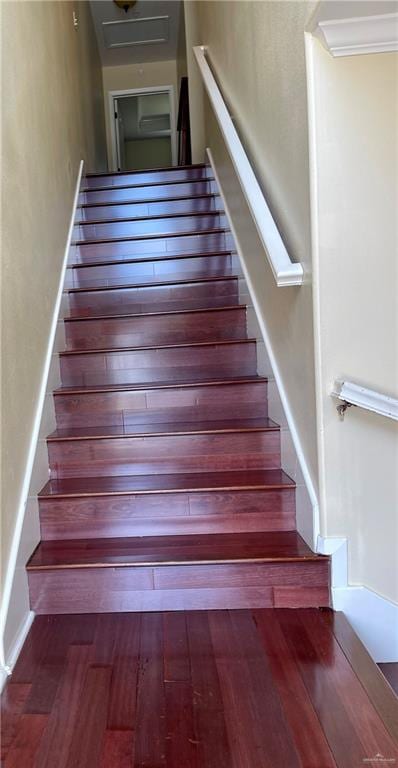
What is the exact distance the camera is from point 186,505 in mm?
1719

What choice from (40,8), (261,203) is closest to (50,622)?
(261,203)

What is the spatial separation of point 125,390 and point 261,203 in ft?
3.28

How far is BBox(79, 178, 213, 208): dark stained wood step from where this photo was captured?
3.57 metres

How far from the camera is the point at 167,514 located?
67.9 inches

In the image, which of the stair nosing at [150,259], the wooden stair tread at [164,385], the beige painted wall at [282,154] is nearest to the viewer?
the beige painted wall at [282,154]

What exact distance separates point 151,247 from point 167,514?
77.1 inches

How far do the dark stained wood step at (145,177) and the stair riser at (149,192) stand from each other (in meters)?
0.18

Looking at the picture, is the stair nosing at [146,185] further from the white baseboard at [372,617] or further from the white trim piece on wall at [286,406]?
the white baseboard at [372,617]

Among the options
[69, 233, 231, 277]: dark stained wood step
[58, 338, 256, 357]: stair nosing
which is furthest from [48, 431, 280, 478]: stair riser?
[69, 233, 231, 277]: dark stained wood step

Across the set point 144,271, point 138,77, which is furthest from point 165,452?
point 138,77

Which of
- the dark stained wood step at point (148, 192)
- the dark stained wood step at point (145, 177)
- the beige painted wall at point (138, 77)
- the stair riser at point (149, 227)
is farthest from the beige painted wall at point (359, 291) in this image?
the beige painted wall at point (138, 77)

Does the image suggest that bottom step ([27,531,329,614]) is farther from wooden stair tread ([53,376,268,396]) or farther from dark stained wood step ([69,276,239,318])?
dark stained wood step ([69,276,239,318])

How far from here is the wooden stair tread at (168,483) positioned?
5.62ft

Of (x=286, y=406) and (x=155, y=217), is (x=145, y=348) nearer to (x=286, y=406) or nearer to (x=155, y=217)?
(x=286, y=406)
